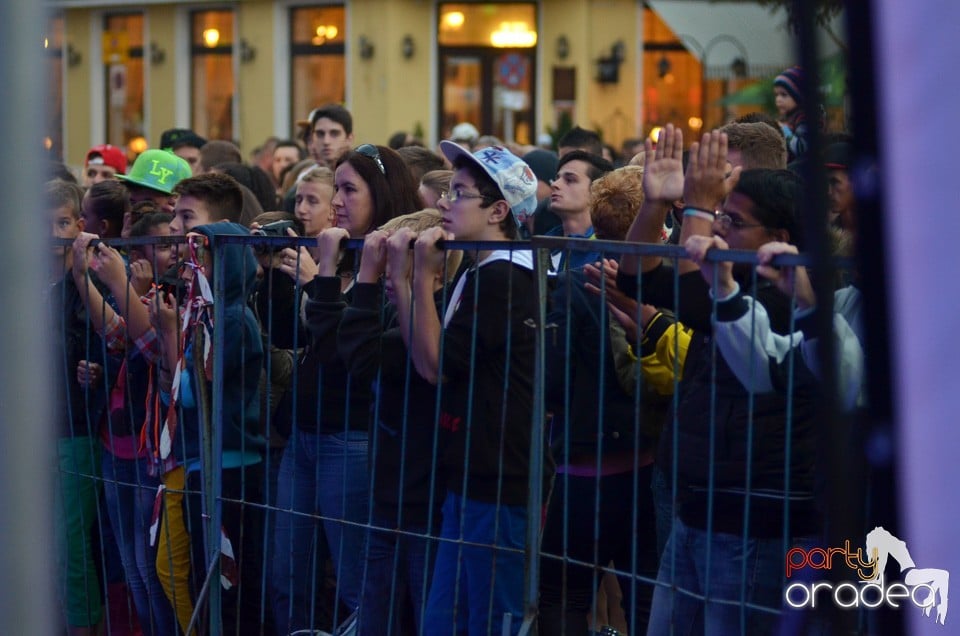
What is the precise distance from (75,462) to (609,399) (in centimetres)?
223

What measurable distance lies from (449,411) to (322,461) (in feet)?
1.90

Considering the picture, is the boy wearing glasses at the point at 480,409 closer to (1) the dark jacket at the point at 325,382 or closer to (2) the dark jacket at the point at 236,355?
(1) the dark jacket at the point at 325,382

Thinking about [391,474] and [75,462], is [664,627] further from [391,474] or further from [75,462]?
[75,462]

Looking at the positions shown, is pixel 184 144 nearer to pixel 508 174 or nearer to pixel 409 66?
pixel 508 174

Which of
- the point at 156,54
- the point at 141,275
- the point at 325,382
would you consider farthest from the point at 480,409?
the point at 156,54

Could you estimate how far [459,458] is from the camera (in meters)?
3.70

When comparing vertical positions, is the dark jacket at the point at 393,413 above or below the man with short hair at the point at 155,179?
below

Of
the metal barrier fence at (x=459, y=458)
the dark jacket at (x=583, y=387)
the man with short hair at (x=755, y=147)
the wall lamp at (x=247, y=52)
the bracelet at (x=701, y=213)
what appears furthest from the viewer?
the wall lamp at (x=247, y=52)

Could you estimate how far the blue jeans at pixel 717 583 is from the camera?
122 inches

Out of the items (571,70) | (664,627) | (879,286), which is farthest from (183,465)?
(571,70)

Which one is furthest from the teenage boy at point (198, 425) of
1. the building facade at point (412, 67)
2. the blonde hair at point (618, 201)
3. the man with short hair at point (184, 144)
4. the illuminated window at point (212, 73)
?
the illuminated window at point (212, 73)

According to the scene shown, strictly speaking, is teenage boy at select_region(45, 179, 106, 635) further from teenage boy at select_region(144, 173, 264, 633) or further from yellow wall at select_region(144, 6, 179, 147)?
yellow wall at select_region(144, 6, 179, 147)

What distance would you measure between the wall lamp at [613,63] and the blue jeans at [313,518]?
627 inches

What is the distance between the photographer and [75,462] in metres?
5.00
